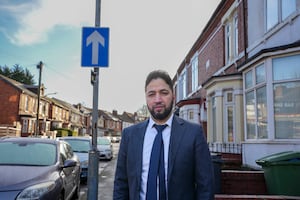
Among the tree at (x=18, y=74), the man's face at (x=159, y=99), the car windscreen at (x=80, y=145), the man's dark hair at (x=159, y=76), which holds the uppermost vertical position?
the tree at (x=18, y=74)

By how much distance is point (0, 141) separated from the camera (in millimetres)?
5918

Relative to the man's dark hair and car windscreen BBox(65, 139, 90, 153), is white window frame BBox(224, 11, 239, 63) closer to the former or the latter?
car windscreen BBox(65, 139, 90, 153)

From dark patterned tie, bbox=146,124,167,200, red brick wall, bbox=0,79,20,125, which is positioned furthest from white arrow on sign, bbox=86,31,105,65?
red brick wall, bbox=0,79,20,125

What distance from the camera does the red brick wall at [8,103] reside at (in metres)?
35.4

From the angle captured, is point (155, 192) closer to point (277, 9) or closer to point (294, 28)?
point (294, 28)

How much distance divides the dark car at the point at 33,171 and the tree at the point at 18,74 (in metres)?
58.9

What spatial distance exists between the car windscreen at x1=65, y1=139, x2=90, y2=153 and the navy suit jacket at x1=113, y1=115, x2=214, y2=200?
372 inches

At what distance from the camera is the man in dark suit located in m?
2.06

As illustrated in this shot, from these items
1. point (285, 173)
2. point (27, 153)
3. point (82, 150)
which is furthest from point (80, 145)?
point (285, 173)

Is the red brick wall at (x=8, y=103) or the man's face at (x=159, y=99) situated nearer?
the man's face at (x=159, y=99)

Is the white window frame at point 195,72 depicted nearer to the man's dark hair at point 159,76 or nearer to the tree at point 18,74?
the man's dark hair at point 159,76

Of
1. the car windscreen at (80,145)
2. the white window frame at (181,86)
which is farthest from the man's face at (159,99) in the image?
the white window frame at (181,86)

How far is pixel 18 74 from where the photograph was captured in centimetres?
6006

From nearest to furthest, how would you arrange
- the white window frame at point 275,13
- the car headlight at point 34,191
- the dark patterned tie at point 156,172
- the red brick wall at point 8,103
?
the dark patterned tie at point 156,172 → the car headlight at point 34,191 → the white window frame at point 275,13 → the red brick wall at point 8,103
